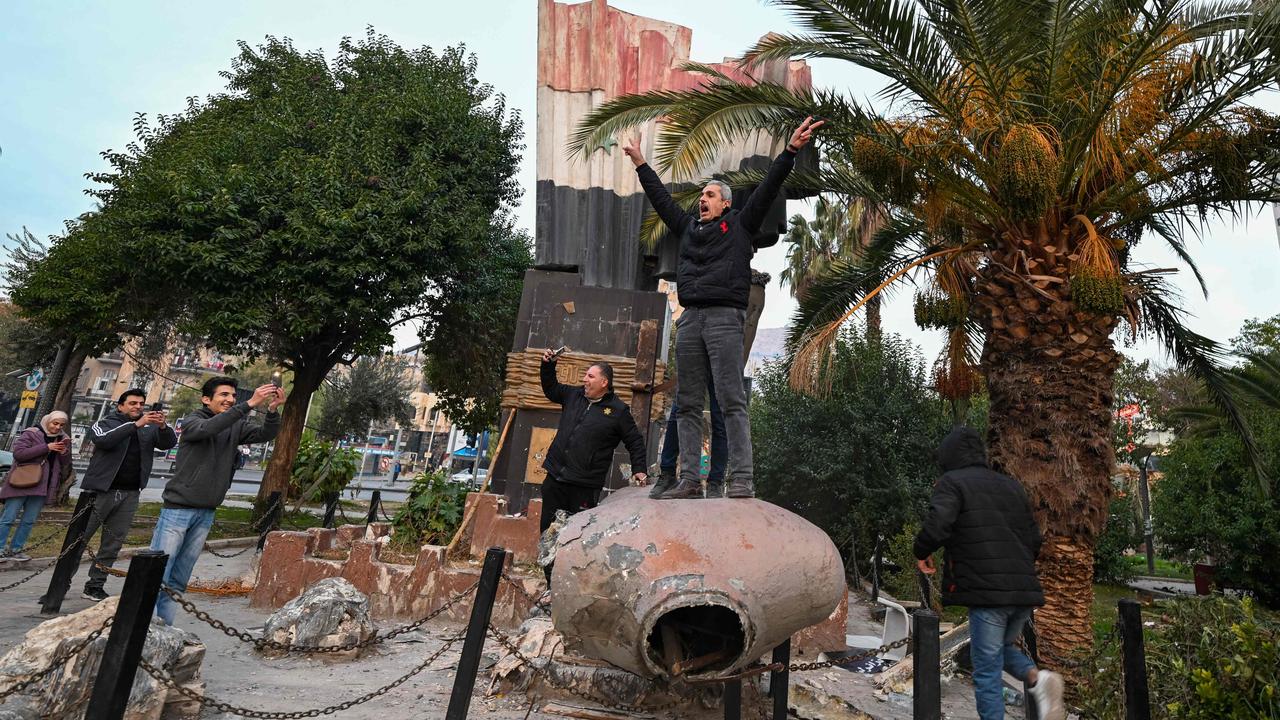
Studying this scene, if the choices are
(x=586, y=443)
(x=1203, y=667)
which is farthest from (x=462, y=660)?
(x=1203, y=667)

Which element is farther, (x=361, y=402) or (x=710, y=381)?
(x=361, y=402)

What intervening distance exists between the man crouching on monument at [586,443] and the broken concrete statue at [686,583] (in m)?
1.76

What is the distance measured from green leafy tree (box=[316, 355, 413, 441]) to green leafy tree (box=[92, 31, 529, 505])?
12.5 meters

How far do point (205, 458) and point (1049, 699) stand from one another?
5.72 m

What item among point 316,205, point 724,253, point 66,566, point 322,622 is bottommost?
point 322,622

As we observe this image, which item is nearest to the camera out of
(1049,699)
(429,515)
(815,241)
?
(1049,699)

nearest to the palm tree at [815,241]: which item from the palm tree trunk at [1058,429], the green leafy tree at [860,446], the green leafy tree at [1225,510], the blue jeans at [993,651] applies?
the green leafy tree at [860,446]

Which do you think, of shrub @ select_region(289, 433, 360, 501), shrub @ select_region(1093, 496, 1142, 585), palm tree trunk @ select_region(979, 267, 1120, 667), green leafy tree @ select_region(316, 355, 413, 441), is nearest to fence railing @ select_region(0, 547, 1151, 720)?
palm tree trunk @ select_region(979, 267, 1120, 667)

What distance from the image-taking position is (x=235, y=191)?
39.4 feet

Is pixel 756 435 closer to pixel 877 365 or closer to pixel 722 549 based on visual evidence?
Answer: pixel 877 365

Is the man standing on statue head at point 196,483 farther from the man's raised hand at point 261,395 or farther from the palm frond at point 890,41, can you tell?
the palm frond at point 890,41

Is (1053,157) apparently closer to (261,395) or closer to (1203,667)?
(1203,667)

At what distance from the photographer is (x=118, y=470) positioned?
21.7ft

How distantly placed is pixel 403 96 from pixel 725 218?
12647 millimetres
